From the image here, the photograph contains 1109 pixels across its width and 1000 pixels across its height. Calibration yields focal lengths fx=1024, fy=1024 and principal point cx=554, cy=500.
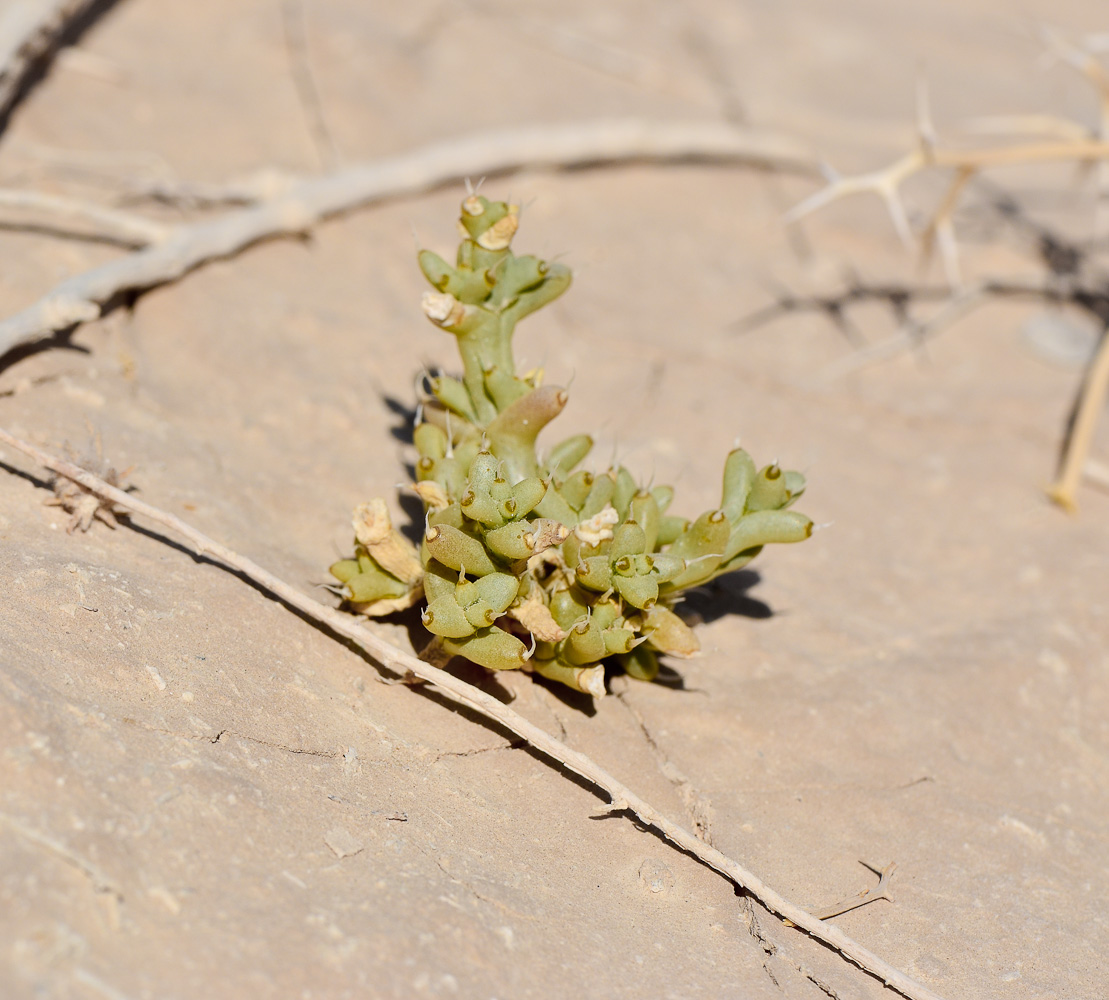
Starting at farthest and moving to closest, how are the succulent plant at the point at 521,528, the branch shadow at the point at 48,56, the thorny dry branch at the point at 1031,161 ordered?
1. the branch shadow at the point at 48,56
2. the thorny dry branch at the point at 1031,161
3. the succulent plant at the point at 521,528

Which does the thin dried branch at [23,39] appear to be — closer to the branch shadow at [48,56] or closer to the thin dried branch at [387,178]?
the branch shadow at [48,56]

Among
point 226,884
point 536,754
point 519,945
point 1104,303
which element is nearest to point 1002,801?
point 536,754

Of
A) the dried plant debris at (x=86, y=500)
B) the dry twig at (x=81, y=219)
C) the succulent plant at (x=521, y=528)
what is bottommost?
the dried plant debris at (x=86, y=500)

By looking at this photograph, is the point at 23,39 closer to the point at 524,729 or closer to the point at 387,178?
the point at 387,178

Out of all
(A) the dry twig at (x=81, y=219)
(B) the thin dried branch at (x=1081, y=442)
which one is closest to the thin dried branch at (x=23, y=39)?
(A) the dry twig at (x=81, y=219)

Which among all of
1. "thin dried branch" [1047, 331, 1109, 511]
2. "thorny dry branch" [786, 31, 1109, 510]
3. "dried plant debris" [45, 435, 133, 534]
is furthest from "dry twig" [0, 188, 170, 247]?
"thin dried branch" [1047, 331, 1109, 511]

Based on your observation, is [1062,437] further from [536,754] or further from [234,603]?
[234,603]
